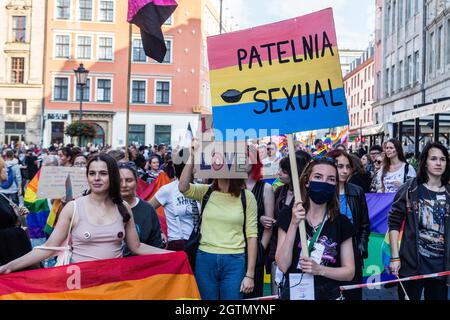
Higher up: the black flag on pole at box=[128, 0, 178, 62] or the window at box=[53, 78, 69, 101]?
the window at box=[53, 78, 69, 101]

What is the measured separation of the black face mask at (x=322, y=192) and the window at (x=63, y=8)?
4777 cm

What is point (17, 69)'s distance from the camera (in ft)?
158

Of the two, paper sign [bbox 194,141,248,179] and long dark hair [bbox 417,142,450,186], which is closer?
paper sign [bbox 194,141,248,179]

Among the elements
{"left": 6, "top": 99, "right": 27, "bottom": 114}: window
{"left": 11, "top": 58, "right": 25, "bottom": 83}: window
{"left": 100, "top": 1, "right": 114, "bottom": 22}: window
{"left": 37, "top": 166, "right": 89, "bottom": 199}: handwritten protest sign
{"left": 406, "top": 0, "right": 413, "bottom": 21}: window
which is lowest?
{"left": 37, "top": 166, "right": 89, "bottom": 199}: handwritten protest sign

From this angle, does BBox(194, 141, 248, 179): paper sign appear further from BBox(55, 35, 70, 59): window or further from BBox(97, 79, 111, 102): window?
BBox(55, 35, 70, 59): window

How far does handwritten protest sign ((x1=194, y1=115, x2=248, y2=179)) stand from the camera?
15.2 ft

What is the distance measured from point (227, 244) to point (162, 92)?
44366mm

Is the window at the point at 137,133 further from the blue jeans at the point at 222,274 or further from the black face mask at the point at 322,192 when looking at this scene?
the black face mask at the point at 322,192

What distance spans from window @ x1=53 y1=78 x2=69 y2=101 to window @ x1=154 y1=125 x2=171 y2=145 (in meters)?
8.03

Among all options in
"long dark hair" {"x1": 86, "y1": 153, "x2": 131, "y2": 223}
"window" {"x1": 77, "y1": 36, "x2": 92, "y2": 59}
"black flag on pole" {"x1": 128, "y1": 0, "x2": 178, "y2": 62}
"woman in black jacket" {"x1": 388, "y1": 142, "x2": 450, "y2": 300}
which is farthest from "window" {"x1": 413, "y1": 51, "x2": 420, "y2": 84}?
"long dark hair" {"x1": 86, "y1": 153, "x2": 131, "y2": 223}

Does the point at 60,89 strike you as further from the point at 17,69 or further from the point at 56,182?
the point at 56,182

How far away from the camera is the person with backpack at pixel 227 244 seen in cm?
448
